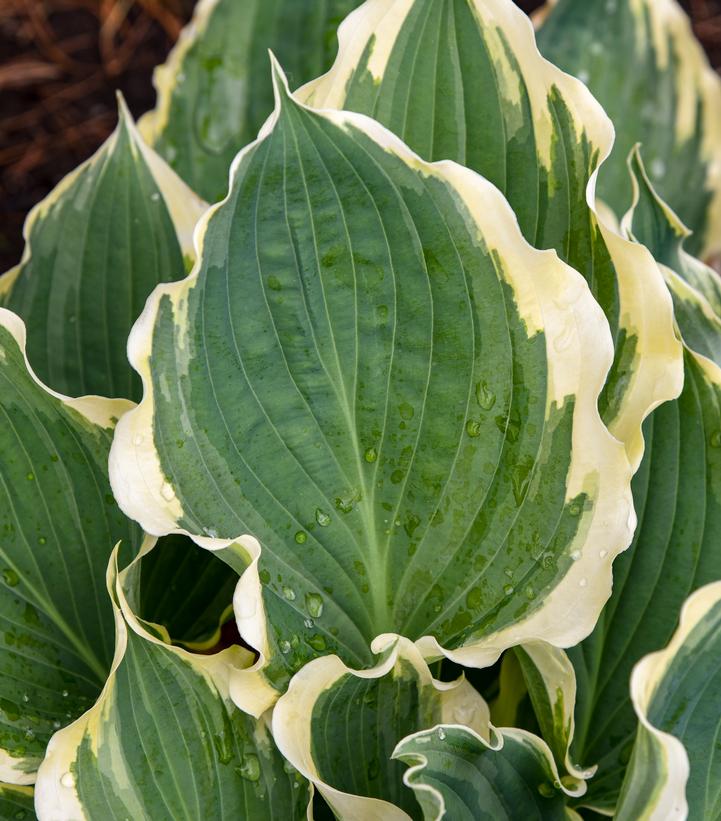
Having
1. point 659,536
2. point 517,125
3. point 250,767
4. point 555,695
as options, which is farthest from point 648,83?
point 250,767

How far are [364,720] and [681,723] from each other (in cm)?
21

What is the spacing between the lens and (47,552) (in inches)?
29.2

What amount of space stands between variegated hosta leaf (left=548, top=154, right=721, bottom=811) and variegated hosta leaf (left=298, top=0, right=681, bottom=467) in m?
0.05

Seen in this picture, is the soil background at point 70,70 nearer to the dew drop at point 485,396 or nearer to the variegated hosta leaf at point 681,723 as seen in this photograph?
the dew drop at point 485,396

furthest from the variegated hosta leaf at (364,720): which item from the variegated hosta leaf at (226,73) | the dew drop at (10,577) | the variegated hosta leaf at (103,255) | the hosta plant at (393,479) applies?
the variegated hosta leaf at (226,73)

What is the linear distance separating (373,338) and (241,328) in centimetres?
9

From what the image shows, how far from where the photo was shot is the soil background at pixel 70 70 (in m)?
1.99

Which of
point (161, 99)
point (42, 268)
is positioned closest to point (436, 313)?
point (42, 268)

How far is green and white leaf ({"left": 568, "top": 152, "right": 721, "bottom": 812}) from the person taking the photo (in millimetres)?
725

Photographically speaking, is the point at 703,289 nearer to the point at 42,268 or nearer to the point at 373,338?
the point at 373,338

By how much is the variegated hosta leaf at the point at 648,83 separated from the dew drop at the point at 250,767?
673mm

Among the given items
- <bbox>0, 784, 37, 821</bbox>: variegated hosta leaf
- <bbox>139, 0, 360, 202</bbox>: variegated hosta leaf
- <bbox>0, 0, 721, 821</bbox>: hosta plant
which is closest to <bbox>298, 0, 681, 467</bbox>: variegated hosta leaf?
<bbox>0, 0, 721, 821</bbox>: hosta plant

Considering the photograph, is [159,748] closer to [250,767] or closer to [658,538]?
[250,767]

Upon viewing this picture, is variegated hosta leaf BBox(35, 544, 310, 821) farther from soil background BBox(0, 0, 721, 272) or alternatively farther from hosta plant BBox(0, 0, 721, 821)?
soil background BBox(0, 0, 721, 272)
